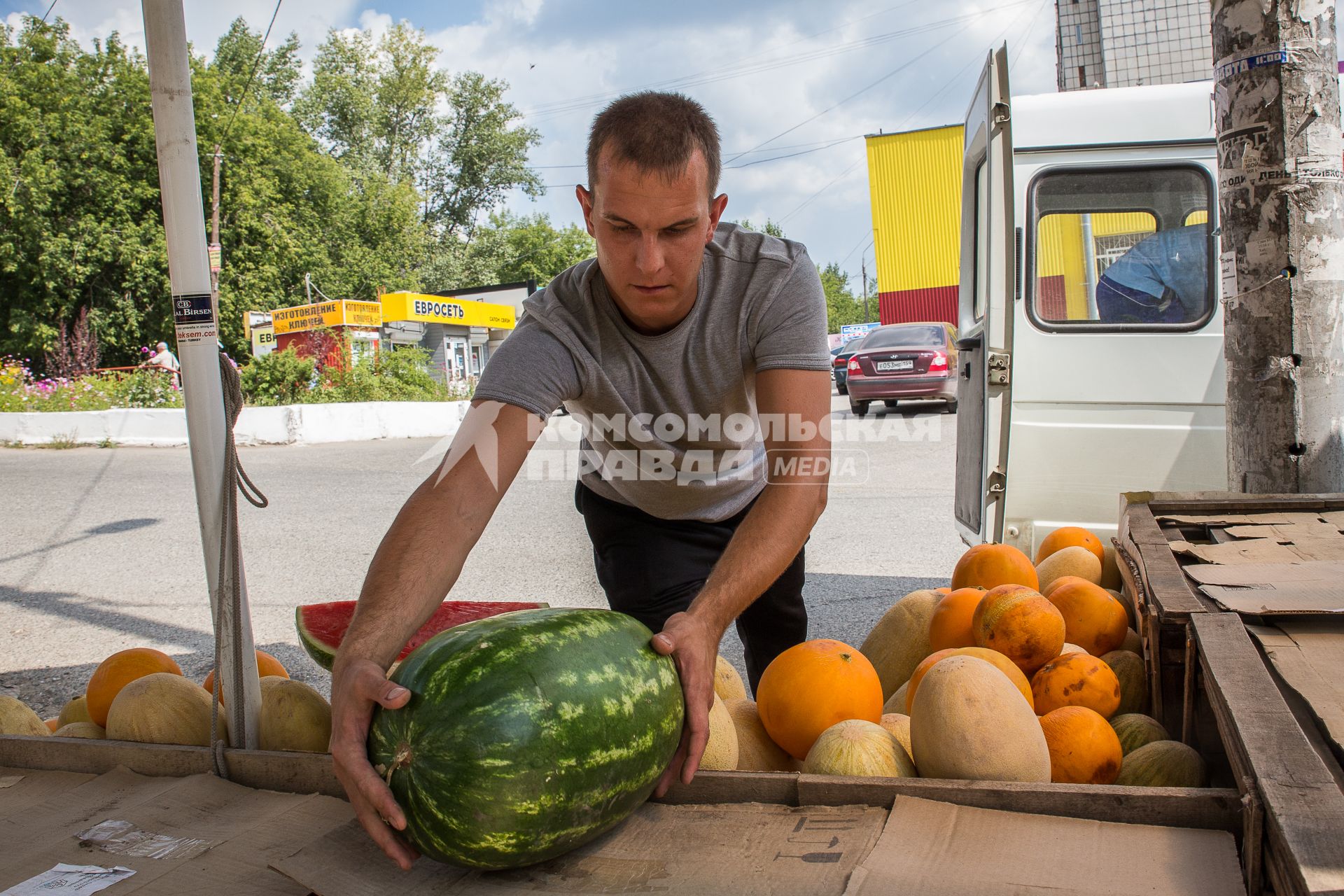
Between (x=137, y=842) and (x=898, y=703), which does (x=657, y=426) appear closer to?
(x=898, y=703)

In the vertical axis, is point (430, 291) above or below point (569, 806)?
above

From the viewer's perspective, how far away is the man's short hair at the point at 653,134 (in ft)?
6.30

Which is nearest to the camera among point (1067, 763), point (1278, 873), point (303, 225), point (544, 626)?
point (1278, 873)

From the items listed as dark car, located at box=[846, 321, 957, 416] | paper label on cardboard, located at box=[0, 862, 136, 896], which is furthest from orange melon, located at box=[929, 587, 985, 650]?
dark car, located at box=[846, 321, 957, 416]

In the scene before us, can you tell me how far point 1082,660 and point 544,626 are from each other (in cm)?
124

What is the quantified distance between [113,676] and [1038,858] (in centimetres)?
214

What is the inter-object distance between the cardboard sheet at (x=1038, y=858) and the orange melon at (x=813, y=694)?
0.44 metres

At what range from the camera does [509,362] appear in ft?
7.24

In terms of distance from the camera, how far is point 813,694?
1.86 m

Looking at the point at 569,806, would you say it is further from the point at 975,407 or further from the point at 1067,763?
the point at 975,407

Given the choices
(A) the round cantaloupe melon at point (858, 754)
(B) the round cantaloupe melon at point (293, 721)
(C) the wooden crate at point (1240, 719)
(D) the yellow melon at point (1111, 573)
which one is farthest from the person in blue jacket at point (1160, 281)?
(B) the round cantaloupe melon at point (293, 721)

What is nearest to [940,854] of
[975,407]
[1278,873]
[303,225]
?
[1278,873]

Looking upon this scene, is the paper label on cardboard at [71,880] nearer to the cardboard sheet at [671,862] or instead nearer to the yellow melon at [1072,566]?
the cardboard sheet at [671,862]

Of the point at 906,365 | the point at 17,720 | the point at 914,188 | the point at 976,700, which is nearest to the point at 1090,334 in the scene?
the point at 976,700
